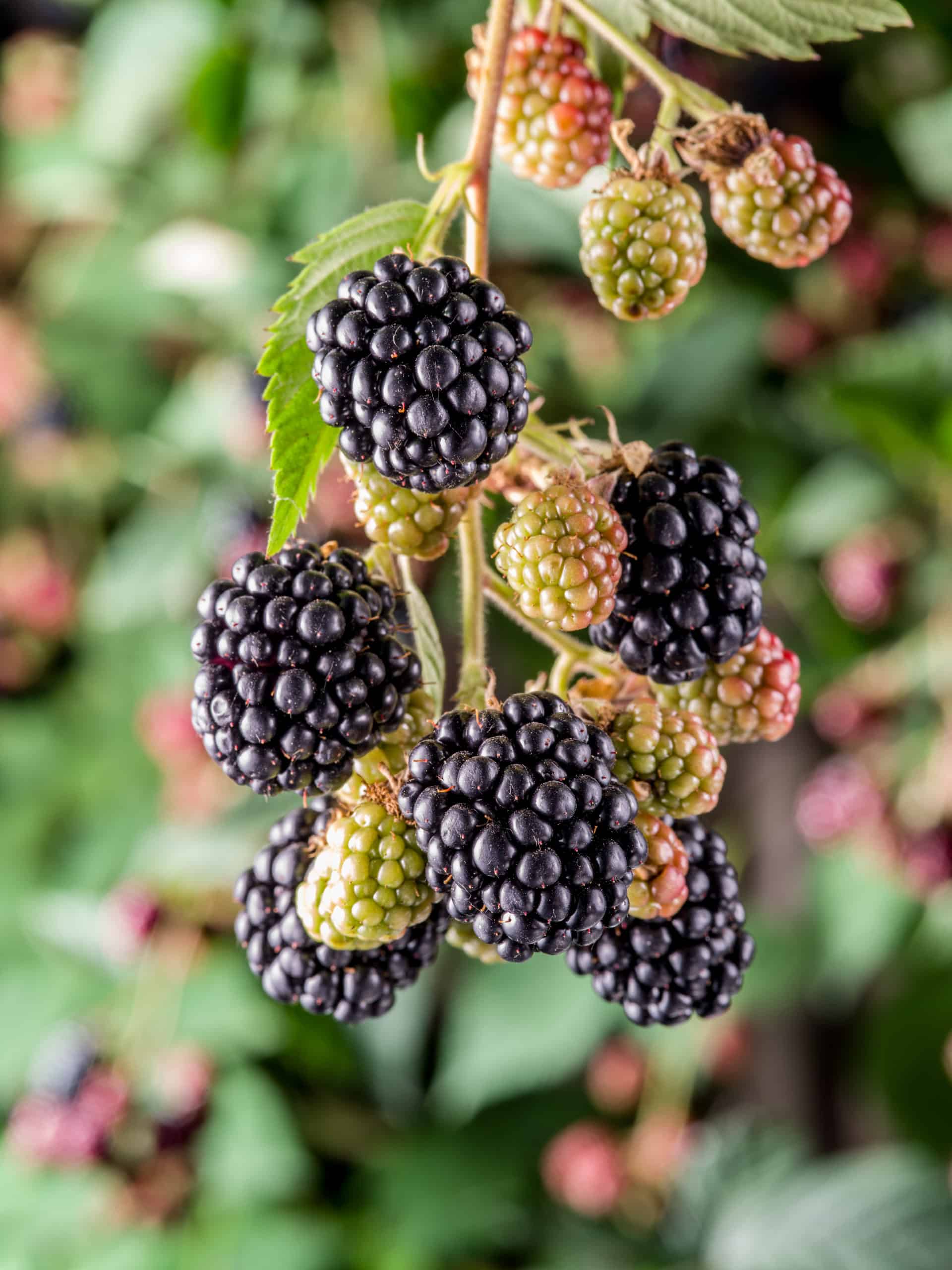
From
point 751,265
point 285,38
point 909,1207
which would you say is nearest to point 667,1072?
point 909,1207

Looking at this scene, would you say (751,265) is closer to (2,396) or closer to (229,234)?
(229,234)

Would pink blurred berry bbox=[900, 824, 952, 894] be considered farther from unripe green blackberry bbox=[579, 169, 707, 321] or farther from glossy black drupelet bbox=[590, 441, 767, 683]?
unripe green blackberry bbox=[579, 169, 707, 321]

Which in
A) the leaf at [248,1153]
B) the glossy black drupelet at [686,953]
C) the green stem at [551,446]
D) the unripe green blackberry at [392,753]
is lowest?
the leaf at [248,1153]

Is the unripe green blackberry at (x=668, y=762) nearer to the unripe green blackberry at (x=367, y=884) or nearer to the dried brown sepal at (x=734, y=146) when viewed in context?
the unripe green blackberry at (x=367, y=884)

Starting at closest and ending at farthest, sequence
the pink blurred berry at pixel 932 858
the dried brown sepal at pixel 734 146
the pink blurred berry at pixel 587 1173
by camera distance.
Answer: the dried brown sepal at pixel 734 146, the pink blurred berry at pixel 932 858, the pink blurred berry at pixel 587 1173

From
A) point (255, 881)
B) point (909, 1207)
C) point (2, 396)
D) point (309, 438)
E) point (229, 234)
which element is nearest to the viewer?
point (309, 438)

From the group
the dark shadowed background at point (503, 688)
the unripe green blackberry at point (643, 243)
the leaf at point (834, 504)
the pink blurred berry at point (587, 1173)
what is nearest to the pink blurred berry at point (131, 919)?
the dark shadowed background at point (503, 688)

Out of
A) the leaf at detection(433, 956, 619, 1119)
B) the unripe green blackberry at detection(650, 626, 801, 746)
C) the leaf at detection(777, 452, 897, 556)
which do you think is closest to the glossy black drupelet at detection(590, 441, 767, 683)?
the unripe green blackberry at detection(650, 626, 801, 746)
